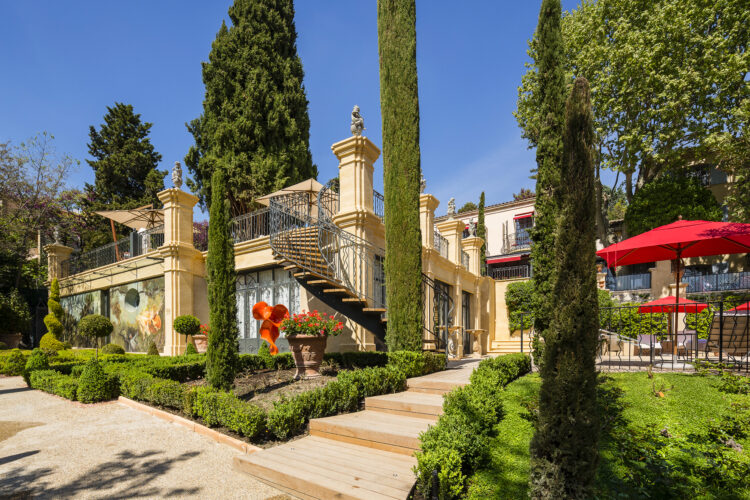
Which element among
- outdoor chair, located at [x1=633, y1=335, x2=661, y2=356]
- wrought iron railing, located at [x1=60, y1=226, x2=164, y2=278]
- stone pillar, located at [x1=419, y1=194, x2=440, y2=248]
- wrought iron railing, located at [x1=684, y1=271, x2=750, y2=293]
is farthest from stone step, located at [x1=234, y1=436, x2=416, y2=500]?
wrought iron railing, located at [x1=684, y1=271, x2=750, y2=293]

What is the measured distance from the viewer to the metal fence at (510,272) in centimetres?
2883

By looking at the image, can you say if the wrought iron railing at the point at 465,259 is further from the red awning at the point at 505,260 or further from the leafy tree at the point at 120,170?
the leafy tree at the point at 120,170

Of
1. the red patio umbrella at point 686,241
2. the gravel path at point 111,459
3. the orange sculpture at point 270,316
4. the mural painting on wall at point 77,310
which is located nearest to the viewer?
the gravel path at point 111,459

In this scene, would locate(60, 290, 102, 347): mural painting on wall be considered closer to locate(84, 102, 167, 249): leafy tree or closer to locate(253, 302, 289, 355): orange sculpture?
locate(84, 102, 167, 249): leafy tree

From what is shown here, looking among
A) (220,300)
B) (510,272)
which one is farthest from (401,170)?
(510,272)

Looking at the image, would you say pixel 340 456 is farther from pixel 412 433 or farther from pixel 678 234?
pixel 678 234

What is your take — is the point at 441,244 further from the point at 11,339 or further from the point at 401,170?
the point at 11,339

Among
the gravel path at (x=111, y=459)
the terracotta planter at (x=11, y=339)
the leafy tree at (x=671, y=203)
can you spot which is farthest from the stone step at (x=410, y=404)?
the terracotta planter at (x=11, y=339)

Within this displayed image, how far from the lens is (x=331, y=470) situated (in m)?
4.31

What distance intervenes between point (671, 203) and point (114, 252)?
30.7 metres

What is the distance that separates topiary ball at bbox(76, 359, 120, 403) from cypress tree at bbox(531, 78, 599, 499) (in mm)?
9087

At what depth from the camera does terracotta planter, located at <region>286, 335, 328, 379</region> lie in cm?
802

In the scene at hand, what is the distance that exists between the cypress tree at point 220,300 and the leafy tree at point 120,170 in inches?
877

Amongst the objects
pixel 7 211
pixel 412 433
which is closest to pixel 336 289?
pixel 412 433
